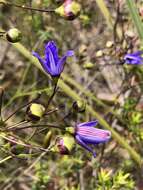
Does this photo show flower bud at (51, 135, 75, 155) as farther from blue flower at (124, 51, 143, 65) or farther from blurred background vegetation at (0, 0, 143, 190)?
blue flower at (124, 51, 143, 65)

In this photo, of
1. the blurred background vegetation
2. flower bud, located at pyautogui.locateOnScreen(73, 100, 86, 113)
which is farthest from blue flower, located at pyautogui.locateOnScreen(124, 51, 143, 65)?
flower bud, located at pyautogui.locateOnScreen(73, 100, 86, 113)

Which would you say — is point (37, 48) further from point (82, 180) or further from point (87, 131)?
point (87, 131)

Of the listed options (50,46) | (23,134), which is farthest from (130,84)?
(50,46)

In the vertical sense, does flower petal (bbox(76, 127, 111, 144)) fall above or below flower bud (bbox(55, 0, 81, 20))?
below

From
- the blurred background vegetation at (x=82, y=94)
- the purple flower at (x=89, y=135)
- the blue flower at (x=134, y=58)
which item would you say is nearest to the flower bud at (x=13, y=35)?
the blurred background vegetation at (x=82, y=94)

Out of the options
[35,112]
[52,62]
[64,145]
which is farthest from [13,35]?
[64,145]

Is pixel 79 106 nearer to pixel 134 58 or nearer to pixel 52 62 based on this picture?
pixel 52 62
